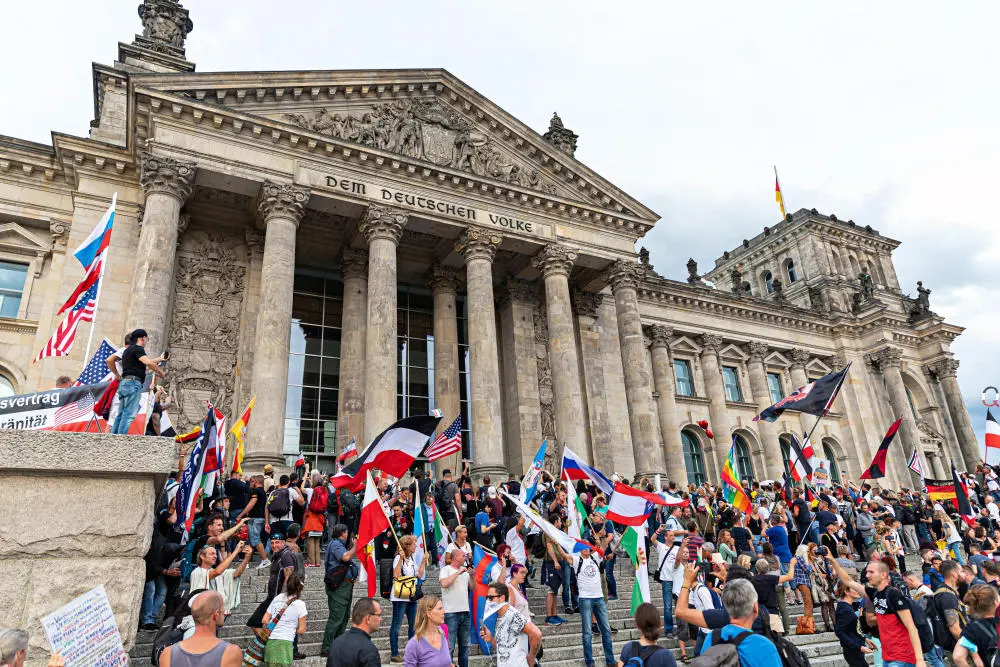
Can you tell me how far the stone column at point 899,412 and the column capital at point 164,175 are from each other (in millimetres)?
37130

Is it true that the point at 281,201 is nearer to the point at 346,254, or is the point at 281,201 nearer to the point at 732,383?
the point at 346,254

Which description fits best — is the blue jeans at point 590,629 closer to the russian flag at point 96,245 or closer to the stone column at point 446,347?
the russian flag at point 96,245

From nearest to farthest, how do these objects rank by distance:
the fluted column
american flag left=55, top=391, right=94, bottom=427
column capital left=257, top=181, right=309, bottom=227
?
american flag left=55, top=391, right=94, bottom=427, column capital left=257, top=181, right=309, bottom=227, the fluted column

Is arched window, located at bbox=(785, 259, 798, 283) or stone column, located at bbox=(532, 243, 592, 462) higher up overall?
arched window, located at bbox=(785, 259, 798, 283)

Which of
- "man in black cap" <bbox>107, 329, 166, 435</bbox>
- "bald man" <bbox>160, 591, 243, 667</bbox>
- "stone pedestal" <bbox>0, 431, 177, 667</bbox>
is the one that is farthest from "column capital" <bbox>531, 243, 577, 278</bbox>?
"bald man" <bbox>160, 591, 243, 667</bbox>

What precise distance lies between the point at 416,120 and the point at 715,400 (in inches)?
838

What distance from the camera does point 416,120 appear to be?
2322 cm

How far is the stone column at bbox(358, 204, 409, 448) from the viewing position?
61.1 feet

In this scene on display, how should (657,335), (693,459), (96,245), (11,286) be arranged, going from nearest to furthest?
(96,245) < (11,286) < (693,459) < (657,335)

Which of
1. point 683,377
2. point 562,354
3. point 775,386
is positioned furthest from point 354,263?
point 775,386

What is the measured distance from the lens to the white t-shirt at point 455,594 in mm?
7934

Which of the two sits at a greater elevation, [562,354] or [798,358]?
[798,358]

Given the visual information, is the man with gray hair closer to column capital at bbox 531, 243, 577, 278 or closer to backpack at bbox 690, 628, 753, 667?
backpack at bbox 690, 628, 753, 667

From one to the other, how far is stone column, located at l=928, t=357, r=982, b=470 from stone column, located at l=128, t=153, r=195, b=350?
42311mm
